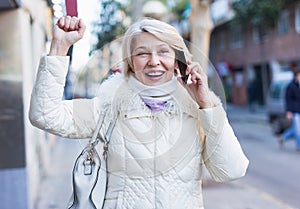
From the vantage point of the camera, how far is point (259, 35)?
29.1 metres

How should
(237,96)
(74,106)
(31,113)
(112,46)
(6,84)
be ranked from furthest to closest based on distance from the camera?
(237,96) → (6,84) → (112,46) → (74,106) → (31,113)

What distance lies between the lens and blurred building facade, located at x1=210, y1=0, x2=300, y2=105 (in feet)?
83.7

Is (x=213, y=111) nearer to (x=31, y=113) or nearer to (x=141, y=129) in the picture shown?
(x=141, y=129)

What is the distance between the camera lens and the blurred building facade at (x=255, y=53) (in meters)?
25.5

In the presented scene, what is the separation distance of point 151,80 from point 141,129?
0.21 m

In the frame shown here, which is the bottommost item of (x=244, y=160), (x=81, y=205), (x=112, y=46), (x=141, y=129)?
(x=81, y=205)

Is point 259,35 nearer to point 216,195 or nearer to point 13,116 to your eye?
point 216,195

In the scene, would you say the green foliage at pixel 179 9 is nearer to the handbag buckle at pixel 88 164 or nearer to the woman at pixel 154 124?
the woman at pixel 154 124

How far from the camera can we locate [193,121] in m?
2.29

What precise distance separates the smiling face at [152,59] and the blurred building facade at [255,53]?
23447 mm

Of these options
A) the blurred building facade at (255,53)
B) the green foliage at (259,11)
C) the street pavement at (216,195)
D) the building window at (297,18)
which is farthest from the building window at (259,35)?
the street pavement at (216,195)

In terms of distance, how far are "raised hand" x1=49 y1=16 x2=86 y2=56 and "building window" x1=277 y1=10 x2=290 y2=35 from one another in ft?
80.8

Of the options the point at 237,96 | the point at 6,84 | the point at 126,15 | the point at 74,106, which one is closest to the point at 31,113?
the point at 74,106

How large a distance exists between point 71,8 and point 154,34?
363 millimetres
